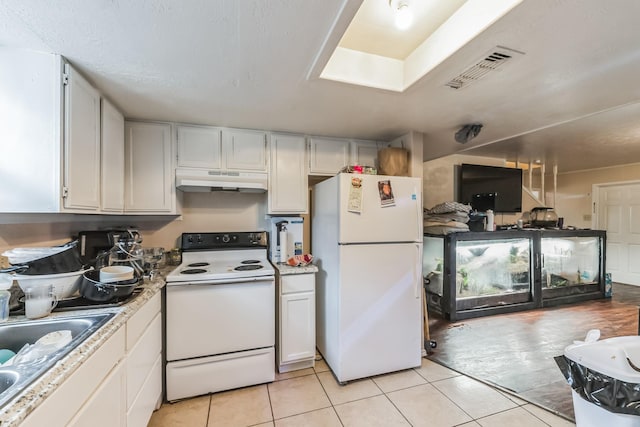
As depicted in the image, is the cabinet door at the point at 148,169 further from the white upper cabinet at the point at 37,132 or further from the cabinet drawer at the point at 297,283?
the cabinet drawer at the point at 297,283

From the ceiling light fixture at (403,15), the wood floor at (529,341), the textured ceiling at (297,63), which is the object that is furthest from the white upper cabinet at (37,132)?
the wood floor at (529,341)

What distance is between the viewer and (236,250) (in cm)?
261

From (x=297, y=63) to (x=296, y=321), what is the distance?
6.21 feet

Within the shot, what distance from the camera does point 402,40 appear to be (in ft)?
5.10

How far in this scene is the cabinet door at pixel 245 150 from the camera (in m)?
2.46

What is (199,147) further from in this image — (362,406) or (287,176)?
(362,406)

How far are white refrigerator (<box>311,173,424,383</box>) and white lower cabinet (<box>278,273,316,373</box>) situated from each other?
0.16 meters

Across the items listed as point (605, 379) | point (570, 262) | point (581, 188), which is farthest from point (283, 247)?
point (581, 188)

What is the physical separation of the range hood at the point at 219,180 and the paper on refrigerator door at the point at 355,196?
0.82 m

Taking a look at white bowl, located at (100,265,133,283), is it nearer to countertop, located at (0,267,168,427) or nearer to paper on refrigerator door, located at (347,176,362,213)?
countertop, located at (0,267,168,427)

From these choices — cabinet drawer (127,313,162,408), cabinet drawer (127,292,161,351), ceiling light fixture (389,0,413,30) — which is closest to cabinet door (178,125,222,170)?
cabinet drawer (127,292,161,351)

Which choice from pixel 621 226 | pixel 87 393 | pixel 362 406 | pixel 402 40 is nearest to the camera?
pixel 87 393

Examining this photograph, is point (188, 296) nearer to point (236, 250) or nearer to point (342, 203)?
point (236, 250)

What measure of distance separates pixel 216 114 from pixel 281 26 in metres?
1.18
